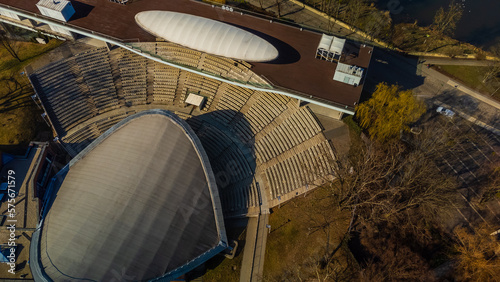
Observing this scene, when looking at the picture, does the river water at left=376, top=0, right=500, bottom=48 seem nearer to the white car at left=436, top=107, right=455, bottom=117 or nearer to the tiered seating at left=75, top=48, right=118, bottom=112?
the white car at left=436, top=107, right=455, bottom=117

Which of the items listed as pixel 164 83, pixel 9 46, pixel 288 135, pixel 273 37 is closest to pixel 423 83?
pixel 288 135

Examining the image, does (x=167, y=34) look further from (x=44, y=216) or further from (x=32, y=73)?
(x=44, y=216)

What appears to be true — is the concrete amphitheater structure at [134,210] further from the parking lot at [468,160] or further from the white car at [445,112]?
the white car at [445,112]

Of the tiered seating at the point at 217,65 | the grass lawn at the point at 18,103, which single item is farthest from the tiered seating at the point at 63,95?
the tiered seating at the point at 217,65

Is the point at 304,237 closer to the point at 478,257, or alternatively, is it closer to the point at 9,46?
the point at 478,257

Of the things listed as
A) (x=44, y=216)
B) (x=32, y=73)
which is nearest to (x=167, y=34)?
(x=32, y=73)
